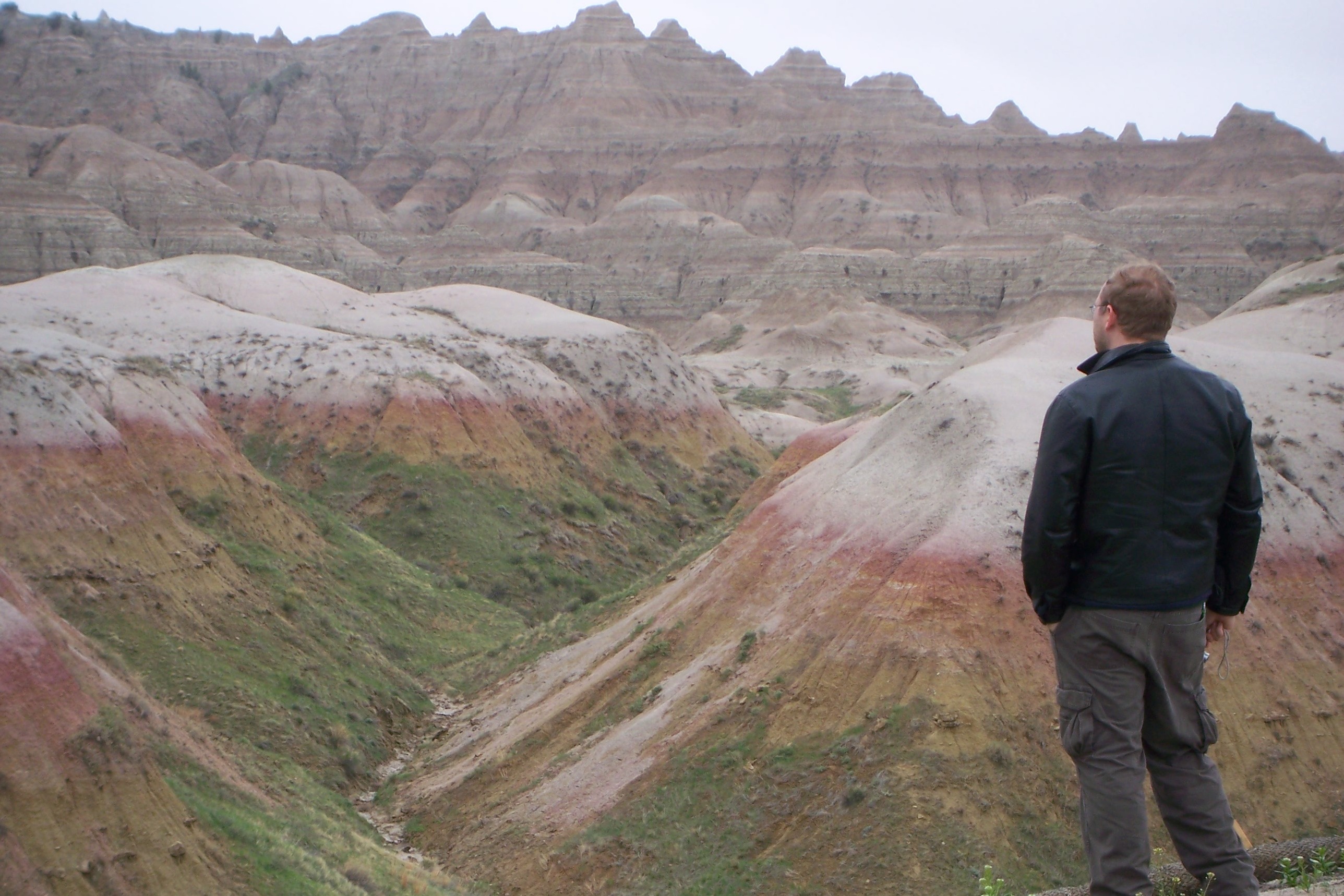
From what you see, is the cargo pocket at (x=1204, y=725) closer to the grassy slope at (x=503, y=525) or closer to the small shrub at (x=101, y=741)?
the small shrub at (x=101, y=741)

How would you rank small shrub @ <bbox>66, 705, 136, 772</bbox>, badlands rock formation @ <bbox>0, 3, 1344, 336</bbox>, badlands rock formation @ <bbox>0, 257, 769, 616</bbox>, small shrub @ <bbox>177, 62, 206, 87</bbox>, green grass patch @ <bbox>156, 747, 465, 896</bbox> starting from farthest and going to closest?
small shrub @ <bbox>177, 62, 206, 87</bbox>, badlands rock formation @ <bbox>0, 3, 1344, 336</bbox>, badlands rock formation @ <bbox>0, 257, 769, 616</bbox>, green grass patch @ <bbox>156, 747, 465, 896</bbox>, small shrub @ <bbox>66, 705, 136, 772</bbox>

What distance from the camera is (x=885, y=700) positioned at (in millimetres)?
12461

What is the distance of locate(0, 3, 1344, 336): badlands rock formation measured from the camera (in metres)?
96.1

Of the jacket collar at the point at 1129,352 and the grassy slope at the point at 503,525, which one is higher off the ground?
the jacket collar at the point at 1129,352

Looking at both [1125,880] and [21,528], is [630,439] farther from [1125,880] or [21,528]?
[1125,880]

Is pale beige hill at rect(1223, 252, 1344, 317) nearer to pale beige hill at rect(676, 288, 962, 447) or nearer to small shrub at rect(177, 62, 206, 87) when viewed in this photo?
pale beige hill at rect(676, 288, 962, 447)

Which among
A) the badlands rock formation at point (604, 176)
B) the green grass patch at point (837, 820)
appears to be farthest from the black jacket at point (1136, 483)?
the badlands rock formation at point (604, 176)

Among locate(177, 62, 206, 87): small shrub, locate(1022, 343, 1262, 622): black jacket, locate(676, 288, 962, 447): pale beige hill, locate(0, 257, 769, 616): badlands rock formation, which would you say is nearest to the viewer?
locate(1022, 343, 1262, 622): black jacket

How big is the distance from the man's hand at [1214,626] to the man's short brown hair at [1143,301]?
1.33m

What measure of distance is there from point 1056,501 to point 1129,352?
795 millimetres

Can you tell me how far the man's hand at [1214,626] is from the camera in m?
5.71

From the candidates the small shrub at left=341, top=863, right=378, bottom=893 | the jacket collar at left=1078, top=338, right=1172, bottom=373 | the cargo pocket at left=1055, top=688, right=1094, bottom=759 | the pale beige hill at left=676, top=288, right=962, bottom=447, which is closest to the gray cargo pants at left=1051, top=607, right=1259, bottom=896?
the cargo pocket at left=1055, top=688, right=1094, bottom=759

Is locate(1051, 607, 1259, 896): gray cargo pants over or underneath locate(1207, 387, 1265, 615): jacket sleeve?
underneath

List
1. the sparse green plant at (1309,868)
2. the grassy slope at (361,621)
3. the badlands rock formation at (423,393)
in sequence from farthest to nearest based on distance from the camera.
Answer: the badlands rock formation at (423,393) < the grassy slope at (361,621) < the sparse green plant at (1309,868)
